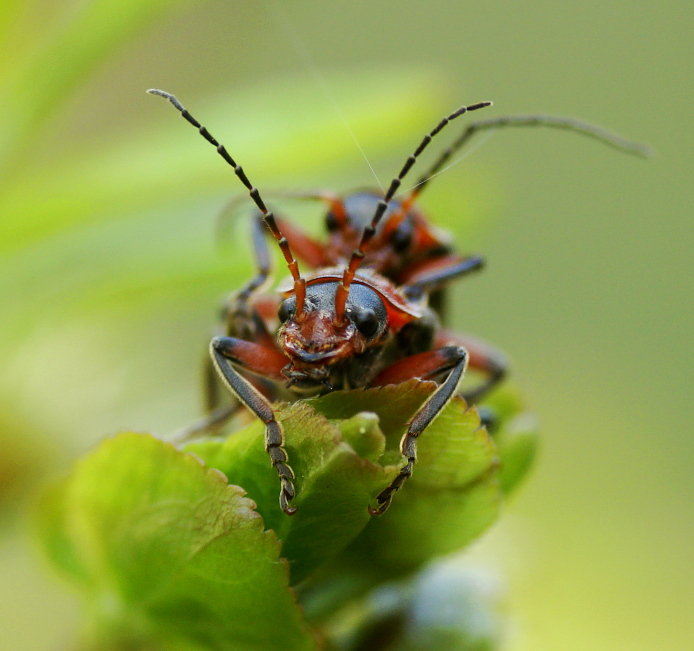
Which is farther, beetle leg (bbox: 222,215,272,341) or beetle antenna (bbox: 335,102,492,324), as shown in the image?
beetle leg (bbox: 222,215,272,341)

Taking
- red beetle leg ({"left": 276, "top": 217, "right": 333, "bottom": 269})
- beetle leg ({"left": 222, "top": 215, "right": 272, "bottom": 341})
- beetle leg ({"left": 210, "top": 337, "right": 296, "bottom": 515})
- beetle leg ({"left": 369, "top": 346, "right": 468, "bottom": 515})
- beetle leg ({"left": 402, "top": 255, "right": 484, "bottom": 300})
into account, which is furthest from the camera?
red beetle leg ({"left": 276, "top": 217, "right": 333, "bottom": 269})

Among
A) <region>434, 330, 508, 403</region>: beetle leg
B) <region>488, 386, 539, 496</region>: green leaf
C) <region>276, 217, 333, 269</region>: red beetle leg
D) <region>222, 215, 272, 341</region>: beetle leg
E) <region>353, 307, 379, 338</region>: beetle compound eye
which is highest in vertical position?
<region>276, 217, 333, 269</region>: red beetle leg

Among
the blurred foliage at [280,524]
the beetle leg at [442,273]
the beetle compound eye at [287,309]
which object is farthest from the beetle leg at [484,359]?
the blurred foliage at [280,524]

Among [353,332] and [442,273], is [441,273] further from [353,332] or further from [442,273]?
[353,332]

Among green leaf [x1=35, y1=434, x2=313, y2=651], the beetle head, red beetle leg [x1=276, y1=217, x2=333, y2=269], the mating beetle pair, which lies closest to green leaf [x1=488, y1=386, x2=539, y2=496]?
the mating beetle pair

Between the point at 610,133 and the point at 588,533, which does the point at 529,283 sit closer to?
the point at 588,533

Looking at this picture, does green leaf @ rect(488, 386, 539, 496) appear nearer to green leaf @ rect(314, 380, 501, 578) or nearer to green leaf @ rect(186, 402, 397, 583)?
green leaf @ rect(314, 380, 501, 578)

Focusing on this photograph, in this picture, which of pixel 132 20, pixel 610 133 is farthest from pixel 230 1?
pixel 610 133
